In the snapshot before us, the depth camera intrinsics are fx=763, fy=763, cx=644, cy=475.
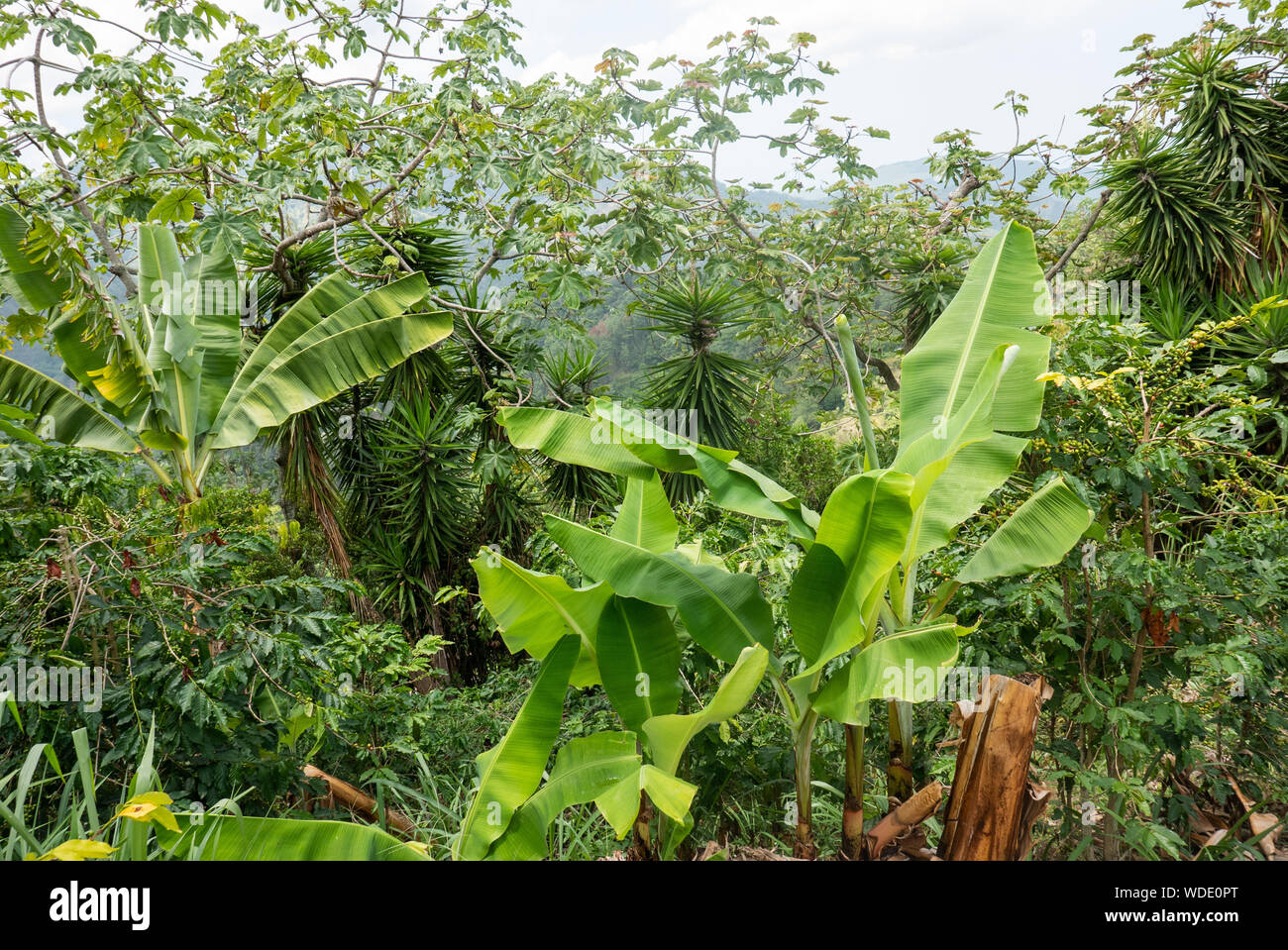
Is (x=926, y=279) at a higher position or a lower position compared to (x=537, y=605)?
higher

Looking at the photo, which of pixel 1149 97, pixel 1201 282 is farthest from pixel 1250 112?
pixel 1201 282

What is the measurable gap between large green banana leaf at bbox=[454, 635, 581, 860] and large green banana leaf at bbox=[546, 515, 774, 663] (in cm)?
28

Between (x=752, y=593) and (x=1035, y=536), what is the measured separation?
3.38 ft

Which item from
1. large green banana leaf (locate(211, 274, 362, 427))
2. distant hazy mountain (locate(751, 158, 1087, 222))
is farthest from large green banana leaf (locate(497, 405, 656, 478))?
distant hazy mountain (locate(751, 158, 1087, 222))

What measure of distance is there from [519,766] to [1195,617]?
2688 millimetres

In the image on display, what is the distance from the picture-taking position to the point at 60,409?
4895mm

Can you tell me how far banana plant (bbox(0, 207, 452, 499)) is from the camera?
477 centimetres

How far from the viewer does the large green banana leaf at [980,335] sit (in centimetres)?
292

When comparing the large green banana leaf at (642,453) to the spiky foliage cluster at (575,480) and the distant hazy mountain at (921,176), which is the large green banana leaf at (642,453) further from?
the distant hazy mountain at (921,176)

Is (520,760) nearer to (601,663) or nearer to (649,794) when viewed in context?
(601,663)

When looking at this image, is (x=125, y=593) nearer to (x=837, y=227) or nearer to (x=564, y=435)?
(x=564, y=435)

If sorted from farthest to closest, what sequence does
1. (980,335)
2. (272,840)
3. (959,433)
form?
(980,335)
(959,433)
(272,840)

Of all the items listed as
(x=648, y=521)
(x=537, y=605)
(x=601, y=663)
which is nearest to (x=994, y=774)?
(x=601, y=663)

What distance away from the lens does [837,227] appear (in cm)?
743
